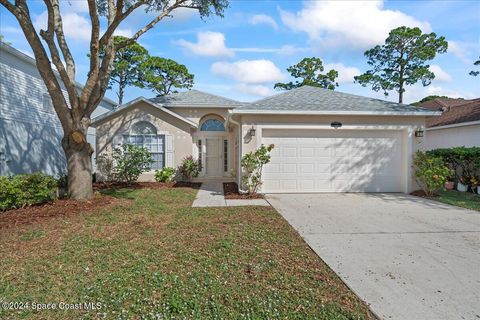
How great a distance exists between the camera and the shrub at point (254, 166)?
29.6 feet

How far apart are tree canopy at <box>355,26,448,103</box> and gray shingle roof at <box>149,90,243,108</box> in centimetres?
2033

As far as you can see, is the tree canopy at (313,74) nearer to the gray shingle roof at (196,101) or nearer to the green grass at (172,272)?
the gray shingle roof at (196,101)

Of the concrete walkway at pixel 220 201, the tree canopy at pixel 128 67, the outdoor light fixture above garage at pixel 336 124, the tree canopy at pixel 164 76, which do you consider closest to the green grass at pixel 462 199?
the outdoor light fixture above garage at pixel 336 124

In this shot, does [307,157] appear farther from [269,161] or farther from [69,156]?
[69,156]

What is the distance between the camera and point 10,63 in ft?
35.2

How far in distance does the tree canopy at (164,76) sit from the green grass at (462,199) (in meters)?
25.9

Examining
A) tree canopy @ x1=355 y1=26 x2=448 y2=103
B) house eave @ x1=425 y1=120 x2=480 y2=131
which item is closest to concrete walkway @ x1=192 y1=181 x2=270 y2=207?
house eave @ x1=425 y1=120 x2=480 y2=131

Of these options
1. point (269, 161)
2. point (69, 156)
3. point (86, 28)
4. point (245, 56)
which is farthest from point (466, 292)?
point (245, 56)

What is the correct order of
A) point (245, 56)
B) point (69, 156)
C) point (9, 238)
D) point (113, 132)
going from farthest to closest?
1. point (245, 56)
2. point (113, 132)
3. point (69, 156)
4. point (9, 238)

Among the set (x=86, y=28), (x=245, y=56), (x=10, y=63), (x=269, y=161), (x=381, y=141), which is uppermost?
(x=245, y=56)

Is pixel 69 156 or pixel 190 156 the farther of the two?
pixel 190 156

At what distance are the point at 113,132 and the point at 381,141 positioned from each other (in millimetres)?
10955

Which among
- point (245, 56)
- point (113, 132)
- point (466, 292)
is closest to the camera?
point (466, 292)

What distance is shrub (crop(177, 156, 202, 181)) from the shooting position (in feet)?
41.9
